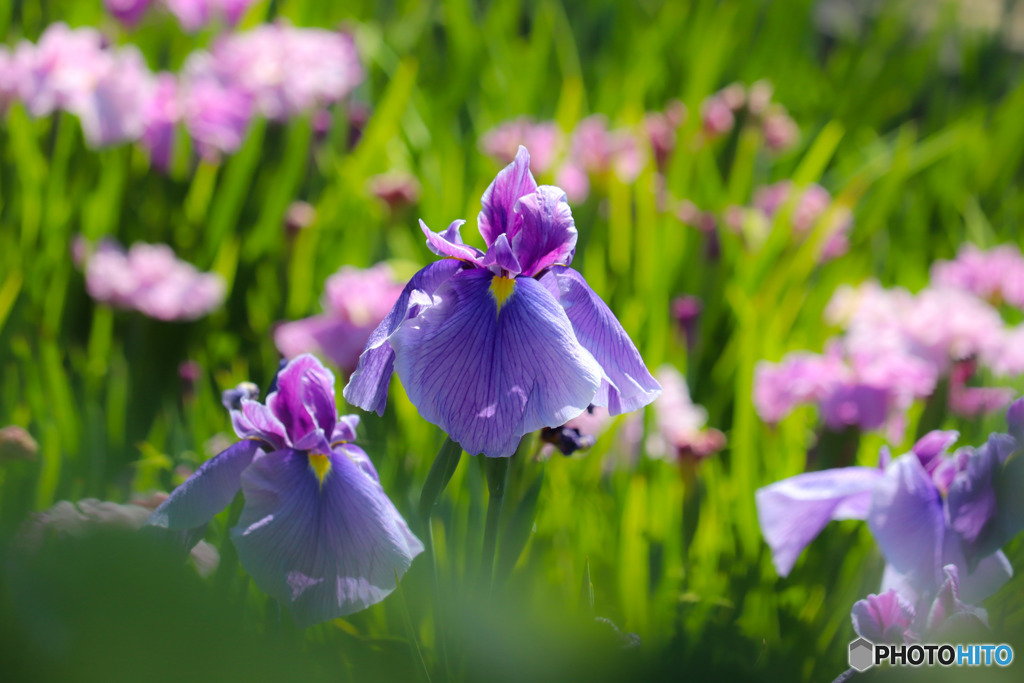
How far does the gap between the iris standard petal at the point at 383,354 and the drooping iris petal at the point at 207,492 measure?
0.08 metres

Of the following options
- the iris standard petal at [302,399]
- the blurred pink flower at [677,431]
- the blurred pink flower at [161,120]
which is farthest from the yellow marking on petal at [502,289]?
the blurred pink flower at [161,120]

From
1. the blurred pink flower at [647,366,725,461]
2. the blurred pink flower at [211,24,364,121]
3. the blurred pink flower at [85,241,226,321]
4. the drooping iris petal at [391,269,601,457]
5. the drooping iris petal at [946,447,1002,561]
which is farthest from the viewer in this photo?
the blurred pink flower at [211,24,364,121]

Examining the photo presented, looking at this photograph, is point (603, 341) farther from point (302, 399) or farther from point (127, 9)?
point (127, 9)

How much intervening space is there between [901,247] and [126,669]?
1.82 meters

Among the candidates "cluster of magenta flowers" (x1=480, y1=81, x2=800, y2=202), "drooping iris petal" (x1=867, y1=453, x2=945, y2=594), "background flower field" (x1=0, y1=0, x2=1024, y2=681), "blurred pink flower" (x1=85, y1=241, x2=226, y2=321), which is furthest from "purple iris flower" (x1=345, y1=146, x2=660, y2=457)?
"cluster of magenta flowers" (x1=480, y1=81, x2=800, y2=202)

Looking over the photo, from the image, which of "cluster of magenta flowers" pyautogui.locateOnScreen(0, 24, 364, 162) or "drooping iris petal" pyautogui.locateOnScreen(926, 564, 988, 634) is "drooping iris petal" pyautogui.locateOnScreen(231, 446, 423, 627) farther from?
"cluster of magenta flowers" pyautogui.locateOnScreen(0, 24, 364, 162)

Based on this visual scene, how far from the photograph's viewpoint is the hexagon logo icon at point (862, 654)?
1.69 ft

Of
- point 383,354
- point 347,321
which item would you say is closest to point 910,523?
point 383,354

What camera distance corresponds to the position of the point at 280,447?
1.53 feet

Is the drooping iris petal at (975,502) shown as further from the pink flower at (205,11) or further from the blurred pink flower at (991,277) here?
the pink flower at (205,11)

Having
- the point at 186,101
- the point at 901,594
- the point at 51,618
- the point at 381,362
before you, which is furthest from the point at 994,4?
the point at 51,618

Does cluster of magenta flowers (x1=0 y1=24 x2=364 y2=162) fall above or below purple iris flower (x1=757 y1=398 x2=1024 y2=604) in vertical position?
above

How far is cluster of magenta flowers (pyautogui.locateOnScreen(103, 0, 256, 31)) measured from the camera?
1625 millimetres

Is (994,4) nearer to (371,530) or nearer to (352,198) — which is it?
(352,198)
